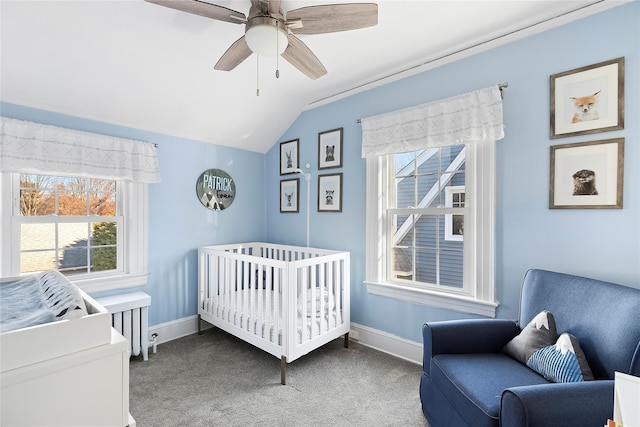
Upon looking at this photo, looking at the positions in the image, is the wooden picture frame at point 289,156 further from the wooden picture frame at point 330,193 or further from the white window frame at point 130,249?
the white window frame at point 130,249

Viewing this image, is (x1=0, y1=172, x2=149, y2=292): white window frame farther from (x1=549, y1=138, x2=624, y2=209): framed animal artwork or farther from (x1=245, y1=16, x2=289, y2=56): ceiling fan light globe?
(x1=549, y1=138, x2=624, y2=209): framed animal artwork

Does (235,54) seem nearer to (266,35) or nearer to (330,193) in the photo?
(266,35)

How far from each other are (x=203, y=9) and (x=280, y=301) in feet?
6.45

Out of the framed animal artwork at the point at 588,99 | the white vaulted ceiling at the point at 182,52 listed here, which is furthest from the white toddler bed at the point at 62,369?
the framed animal artwork at the point at 588,99

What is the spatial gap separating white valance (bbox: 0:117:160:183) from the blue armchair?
8.89 ft

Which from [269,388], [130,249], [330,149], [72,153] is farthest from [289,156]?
[269,388]

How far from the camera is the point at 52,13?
5.83ft

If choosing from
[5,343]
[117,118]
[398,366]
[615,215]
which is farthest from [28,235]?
[615,215]

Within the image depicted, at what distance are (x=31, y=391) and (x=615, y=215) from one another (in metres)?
2.77

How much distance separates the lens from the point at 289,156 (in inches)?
139

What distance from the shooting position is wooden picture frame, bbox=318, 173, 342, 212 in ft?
9.96

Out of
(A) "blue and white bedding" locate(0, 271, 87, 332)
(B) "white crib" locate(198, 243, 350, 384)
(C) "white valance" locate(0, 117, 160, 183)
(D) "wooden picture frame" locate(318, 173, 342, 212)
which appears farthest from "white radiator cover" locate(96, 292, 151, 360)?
(D) "wooden picture frame" locate(318, 173, 342, 212)

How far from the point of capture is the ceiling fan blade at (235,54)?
1.67m

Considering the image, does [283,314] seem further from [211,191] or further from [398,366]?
[211,191]
